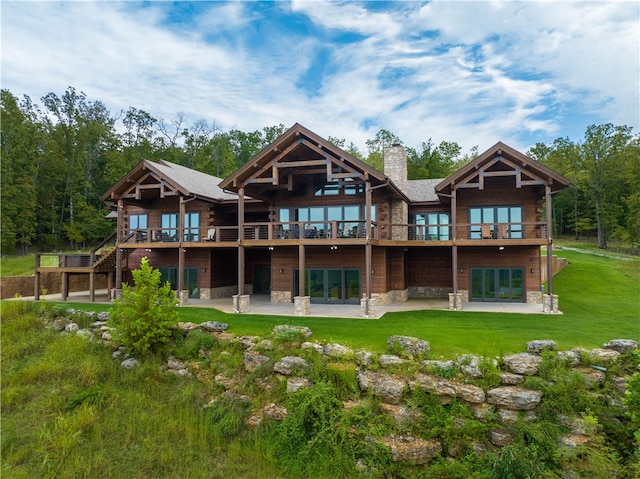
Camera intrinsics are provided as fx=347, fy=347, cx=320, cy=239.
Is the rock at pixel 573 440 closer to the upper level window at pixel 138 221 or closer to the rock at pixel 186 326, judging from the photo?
the rock at pixel 186 326

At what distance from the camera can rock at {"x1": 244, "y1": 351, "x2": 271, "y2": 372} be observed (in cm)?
1036

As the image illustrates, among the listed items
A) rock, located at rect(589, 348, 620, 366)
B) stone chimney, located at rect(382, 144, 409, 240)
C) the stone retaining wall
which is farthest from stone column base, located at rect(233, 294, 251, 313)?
rock, located at rect(589, 348, 620, 366)

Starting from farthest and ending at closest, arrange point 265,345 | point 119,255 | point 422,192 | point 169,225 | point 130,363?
point 169,225 → point 422,192 → point 119,255 → point 130,363 → point 265,345

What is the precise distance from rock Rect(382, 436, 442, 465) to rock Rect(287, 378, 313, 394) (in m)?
2.49

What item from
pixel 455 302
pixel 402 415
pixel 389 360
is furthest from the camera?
pixel 455 302

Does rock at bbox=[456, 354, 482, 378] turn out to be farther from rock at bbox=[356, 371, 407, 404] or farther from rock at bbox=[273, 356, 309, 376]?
rock at bbox=[273, 356, 309, 376]

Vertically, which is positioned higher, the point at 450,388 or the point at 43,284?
the point at 43,284

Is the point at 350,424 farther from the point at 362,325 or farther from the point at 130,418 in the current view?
the point at 130,418

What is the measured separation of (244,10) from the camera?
52.6ft

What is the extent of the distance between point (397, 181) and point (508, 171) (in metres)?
5.61

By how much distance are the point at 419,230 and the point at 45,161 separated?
3798cm

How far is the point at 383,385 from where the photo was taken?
8719mm

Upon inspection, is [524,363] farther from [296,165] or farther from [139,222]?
[139,222]

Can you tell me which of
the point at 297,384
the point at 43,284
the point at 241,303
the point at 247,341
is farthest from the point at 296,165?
the point at 43,284
